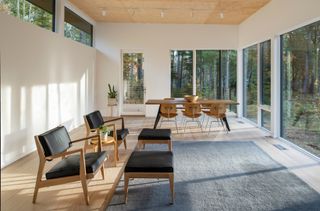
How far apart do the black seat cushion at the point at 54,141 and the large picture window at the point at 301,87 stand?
388 centimetres

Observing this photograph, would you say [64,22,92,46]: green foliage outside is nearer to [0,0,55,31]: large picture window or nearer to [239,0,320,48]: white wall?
[0,0,55,31]: large picture window

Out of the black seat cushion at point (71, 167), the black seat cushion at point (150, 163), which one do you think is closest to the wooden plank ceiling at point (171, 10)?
the black seat cushion at point (150, 163)

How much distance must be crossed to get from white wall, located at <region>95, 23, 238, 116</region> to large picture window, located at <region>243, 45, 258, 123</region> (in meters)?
0.98

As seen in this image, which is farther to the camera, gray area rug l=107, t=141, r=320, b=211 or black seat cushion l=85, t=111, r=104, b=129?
black seat cushion l=85, t=111, r=104, b=129

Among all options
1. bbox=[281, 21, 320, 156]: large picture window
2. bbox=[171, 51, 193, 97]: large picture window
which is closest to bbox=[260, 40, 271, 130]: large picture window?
bbox=[281, 21, 320, 156]: large picture window

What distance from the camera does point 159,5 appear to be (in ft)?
22.9

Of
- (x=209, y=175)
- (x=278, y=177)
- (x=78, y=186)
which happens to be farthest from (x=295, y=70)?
(x=78, y=186)

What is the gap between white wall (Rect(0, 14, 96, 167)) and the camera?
402cm

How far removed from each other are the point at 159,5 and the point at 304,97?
4167 mm

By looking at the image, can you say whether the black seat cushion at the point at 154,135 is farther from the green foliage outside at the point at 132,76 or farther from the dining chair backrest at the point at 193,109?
the green foliage outside at the point at 132,76

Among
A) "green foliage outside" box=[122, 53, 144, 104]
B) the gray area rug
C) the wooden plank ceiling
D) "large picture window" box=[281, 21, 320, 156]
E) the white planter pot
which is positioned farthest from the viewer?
"green foliage outside" box=[122, 53, 144, 104]

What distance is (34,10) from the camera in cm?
511

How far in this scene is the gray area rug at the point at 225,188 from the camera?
110 inches

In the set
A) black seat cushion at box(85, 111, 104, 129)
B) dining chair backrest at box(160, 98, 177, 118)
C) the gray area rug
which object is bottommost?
the gray area rug
